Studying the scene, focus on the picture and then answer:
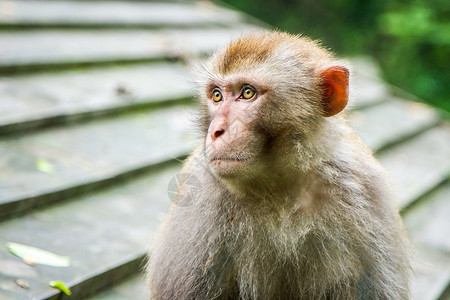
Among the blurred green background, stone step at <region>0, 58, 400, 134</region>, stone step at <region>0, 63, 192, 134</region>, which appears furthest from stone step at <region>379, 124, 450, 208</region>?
the blurred green background

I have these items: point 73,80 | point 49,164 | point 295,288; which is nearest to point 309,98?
point 295,288

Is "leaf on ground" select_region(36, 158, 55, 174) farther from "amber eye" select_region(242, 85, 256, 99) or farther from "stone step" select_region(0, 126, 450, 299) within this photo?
"amber eye" select_region(242, 85, 256, 99)

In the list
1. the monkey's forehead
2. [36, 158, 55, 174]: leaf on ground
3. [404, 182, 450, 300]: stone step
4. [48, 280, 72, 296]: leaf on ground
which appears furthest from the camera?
[404, 182, 450, 300]: stone step

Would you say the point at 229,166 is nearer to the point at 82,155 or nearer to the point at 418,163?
the point at 82,155

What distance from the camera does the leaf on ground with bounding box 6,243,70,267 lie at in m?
2.62

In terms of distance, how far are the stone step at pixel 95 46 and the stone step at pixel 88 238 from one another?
118 cm

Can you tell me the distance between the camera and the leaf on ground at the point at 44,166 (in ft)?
10.9

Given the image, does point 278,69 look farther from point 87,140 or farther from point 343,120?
point 87,140

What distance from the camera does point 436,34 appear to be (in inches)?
475

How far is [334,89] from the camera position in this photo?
2545 mm

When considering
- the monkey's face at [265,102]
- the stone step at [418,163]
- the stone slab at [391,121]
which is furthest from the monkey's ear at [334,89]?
the stone slab at [391,121]

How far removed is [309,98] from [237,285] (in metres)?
0.88

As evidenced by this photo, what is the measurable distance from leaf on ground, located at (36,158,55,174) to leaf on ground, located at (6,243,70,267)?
0.71 m

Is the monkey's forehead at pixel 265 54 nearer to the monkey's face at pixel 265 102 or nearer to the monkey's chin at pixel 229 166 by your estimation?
the monkey's face at pixel 265 102
